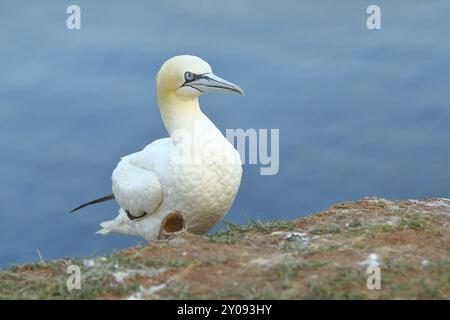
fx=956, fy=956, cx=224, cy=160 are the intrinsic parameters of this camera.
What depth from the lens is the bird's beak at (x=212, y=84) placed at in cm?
1109

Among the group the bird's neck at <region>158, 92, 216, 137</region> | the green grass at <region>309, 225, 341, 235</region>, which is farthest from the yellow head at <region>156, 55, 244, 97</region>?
the green grass at <region>309, 225, 341, 235</region>

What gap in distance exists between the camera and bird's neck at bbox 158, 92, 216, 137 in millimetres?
11352

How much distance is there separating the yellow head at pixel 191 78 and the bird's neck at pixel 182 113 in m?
0.12

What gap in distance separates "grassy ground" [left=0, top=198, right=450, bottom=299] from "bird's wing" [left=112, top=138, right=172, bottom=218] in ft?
3.41

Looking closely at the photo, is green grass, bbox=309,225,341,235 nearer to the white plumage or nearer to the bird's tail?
the white plumage

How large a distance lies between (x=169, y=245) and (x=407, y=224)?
264cm

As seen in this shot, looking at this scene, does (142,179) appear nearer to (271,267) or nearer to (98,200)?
(98,200)

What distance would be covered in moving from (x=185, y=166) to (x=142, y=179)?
0.67m

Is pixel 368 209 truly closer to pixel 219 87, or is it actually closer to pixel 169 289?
pixel 219 87

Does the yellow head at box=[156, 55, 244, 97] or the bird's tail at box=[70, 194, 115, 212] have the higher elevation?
the yellow head at box=[156, 55, 244, 97]

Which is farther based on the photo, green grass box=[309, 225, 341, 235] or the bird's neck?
the bird's neck

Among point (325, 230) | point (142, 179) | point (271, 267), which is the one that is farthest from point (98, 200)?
point (271, 267)

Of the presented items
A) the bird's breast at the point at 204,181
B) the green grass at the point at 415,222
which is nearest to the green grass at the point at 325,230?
the green grass at the point at 415,222
